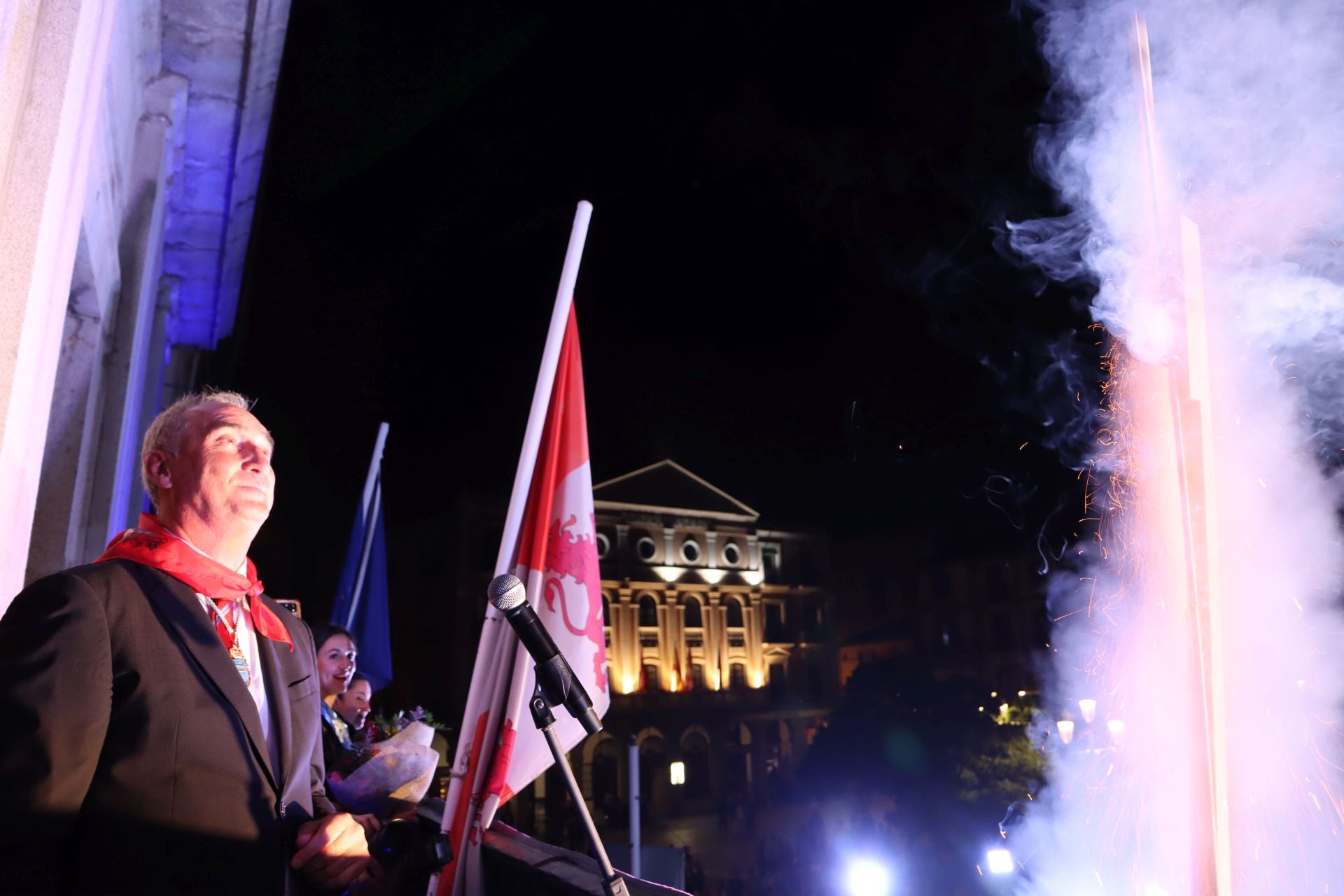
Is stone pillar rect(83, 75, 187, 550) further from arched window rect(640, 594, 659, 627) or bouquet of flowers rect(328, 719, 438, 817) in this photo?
arched window rect(640, 594, 659, 627)

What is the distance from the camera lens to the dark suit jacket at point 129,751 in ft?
4.72

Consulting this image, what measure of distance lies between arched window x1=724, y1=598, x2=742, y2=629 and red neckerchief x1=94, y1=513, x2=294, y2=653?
4694cm

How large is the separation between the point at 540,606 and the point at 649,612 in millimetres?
42107

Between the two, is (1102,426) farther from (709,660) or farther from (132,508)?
(709,660)

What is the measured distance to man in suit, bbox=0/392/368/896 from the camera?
1.46 m

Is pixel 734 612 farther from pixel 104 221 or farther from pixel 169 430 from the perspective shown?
pixel 169 430

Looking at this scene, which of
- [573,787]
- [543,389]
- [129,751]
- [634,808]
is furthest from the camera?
[634,808]

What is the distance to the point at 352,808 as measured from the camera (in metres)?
2.24

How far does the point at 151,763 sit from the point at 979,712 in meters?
38.2

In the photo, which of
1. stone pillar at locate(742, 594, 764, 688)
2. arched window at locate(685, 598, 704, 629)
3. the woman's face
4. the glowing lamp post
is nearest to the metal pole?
the woman's face

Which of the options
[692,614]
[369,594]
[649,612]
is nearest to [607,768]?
[649,612]

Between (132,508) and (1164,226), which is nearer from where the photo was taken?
(1164,226)

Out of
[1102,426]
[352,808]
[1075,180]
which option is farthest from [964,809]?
[352,808]

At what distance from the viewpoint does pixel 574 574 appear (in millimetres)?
4023
